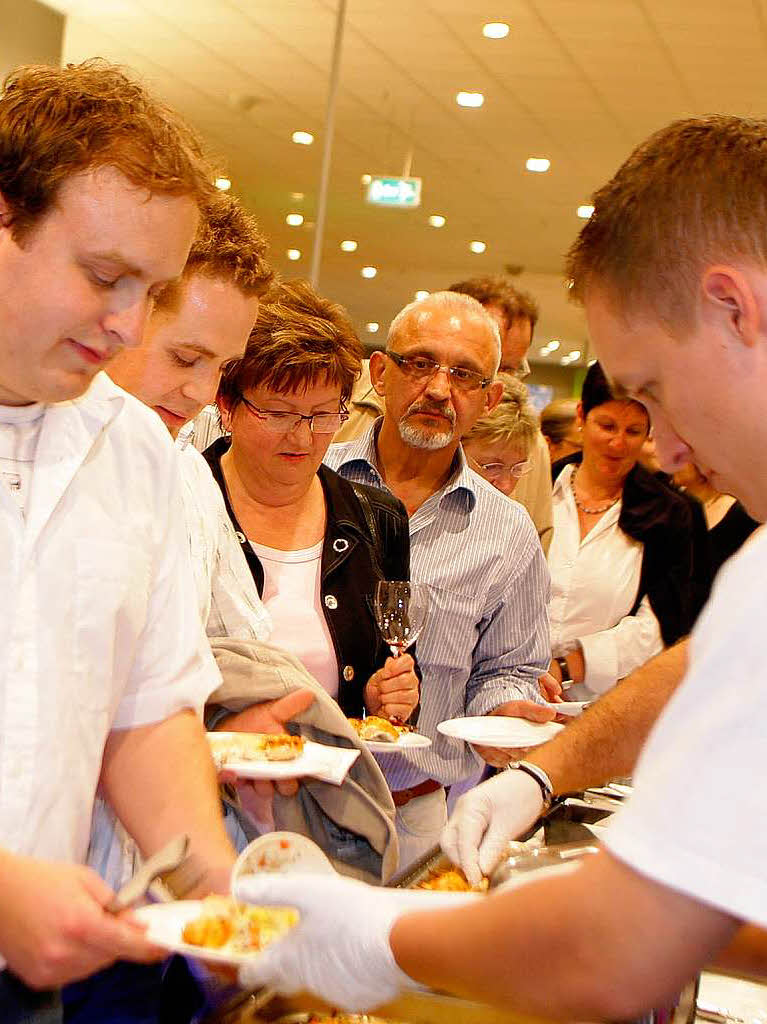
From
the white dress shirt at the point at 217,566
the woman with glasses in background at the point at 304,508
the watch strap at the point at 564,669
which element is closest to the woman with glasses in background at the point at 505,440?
the watch strap at the point at 564,669

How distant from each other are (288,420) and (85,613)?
50.7 inches

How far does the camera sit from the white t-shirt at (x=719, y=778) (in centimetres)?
92

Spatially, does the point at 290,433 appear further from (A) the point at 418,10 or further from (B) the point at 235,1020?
(A) the point at 418,10

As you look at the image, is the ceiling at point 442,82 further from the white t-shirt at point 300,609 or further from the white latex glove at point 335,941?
the white latex glove at point 335,941

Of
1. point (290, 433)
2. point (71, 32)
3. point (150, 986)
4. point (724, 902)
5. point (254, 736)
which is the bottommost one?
point (150, 986)

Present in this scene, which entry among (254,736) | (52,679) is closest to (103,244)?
(52,679)

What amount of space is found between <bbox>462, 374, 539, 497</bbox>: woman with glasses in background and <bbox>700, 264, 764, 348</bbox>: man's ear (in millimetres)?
2961

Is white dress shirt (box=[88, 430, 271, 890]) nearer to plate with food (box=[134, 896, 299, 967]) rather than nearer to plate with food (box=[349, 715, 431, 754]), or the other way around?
plate with food (box=[349, 715, 431, 754])

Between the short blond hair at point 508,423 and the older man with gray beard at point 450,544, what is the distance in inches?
17.1

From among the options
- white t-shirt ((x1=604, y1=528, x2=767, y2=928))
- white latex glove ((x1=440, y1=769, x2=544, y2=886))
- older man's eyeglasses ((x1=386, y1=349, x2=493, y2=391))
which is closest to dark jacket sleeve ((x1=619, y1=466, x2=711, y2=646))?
older man's eyeglasses ((x1=386, y1=349, x2=493, y2=391))

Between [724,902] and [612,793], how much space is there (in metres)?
1.66

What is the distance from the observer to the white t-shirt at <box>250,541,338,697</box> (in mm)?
2719

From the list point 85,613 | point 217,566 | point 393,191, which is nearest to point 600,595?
point 217,566

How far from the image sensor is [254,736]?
2.09 metres
